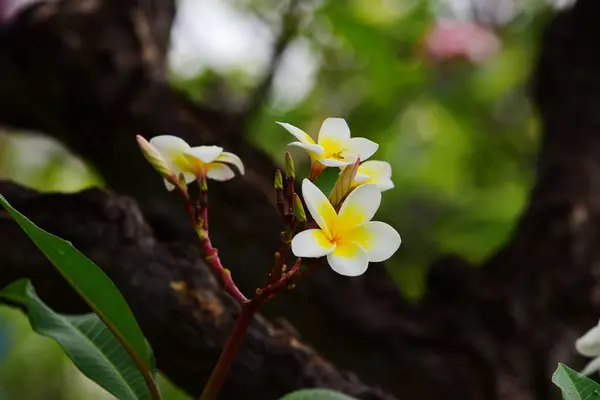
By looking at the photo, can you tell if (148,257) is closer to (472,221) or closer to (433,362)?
(433,362)

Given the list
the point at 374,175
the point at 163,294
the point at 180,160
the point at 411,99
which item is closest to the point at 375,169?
the point at 374,175

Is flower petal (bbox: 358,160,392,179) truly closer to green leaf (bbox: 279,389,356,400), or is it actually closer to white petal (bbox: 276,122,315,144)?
white petal (bbox: 276,122,315,144)

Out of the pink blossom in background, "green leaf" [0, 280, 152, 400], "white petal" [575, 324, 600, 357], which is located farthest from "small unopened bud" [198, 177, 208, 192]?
the pink blossom in background

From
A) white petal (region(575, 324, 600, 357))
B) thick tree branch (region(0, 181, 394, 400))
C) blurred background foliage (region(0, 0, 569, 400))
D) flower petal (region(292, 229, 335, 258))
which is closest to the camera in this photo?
flower petal (region(292, 229, 335, 258))

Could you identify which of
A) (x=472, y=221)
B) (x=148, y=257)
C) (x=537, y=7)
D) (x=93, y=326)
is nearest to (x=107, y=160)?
(x=148, y=257)

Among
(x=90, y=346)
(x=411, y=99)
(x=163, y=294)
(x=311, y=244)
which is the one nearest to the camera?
(x=311, y=244)

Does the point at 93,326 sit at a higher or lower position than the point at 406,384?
lower

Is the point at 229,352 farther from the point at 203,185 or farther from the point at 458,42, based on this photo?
the point at 458,42
